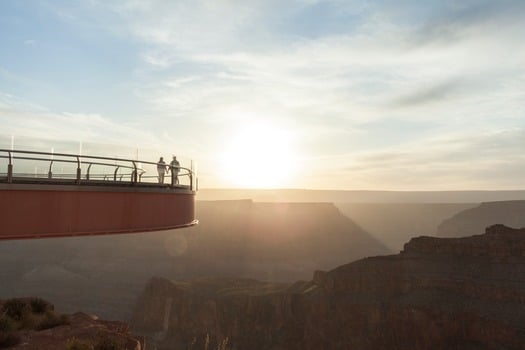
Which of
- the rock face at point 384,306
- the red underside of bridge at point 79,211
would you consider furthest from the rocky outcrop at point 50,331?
the rock face at point 384,306

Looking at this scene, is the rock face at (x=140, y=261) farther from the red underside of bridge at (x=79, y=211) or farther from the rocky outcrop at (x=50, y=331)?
the red underside of bridge at (x=79, y=211)

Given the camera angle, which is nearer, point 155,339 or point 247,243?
point 155,339

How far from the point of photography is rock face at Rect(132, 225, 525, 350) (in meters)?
64.4

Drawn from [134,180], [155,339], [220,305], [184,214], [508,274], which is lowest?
[155,339]

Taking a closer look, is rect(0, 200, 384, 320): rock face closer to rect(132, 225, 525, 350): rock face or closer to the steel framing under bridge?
rect(132, 225, 525, 350): rock face

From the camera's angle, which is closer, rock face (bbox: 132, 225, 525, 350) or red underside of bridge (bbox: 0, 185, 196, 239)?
red underside of bridge (bbox: 0, 185, 196, 239)

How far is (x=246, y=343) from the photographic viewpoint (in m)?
76.1

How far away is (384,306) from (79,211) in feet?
218

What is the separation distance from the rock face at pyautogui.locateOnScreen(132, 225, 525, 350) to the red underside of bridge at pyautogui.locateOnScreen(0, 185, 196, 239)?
2348 inches

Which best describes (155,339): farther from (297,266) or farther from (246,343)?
(297,266)

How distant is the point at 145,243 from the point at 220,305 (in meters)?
116

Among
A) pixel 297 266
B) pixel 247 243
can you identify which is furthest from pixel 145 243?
pixel 297 266

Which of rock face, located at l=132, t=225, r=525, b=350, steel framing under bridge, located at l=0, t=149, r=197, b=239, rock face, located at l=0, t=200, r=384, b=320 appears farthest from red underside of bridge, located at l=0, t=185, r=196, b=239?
rock face, located at l=0, t=200, r=384, b=320

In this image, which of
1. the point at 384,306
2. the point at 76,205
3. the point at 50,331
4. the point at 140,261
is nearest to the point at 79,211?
the point at 76,205
